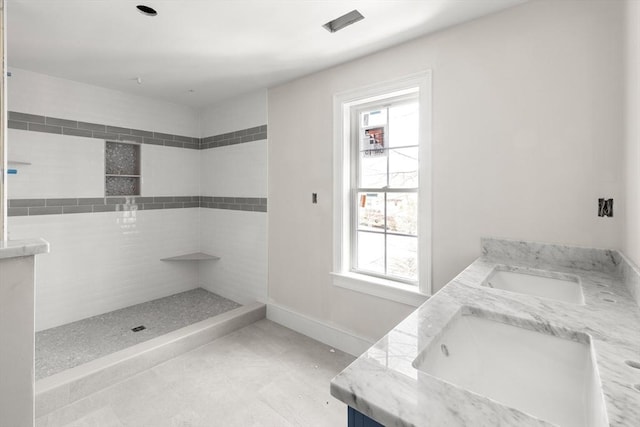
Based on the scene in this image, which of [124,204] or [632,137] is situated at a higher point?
[632,137]

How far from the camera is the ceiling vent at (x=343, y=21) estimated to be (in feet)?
6.40

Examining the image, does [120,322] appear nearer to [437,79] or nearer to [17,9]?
[17,9]

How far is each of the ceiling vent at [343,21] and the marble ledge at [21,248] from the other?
2.03m

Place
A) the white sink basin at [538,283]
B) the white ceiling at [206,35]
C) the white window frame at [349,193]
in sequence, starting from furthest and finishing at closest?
1. the white window frame at [349,193]
2. the white ceiling at [206,35]
3. the white sink basin at [538,283]

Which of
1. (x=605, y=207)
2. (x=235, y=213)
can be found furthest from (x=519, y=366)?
(x=235, y=213)

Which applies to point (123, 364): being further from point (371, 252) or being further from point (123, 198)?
point (371, 252)

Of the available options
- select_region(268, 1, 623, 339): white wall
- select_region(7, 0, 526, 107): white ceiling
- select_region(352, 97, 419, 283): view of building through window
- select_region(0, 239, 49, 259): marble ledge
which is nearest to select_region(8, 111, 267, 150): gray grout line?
select_region(7, 0, 526, 107): white ceiling

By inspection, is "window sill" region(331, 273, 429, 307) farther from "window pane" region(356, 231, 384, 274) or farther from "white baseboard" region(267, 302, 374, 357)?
"white baseboard" region(267, 302, 374, 357)

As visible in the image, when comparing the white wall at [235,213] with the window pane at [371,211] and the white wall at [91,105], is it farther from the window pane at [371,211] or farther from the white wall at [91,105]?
the window pane at [371,211]

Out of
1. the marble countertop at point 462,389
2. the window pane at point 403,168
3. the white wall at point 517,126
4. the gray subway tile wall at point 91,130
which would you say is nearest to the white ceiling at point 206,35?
the white wall at point 517,126

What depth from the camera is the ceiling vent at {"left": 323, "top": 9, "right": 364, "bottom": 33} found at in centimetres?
195

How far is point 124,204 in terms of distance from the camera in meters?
3.52

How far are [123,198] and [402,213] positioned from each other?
10.3 ft

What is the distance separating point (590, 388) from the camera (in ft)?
2.43
